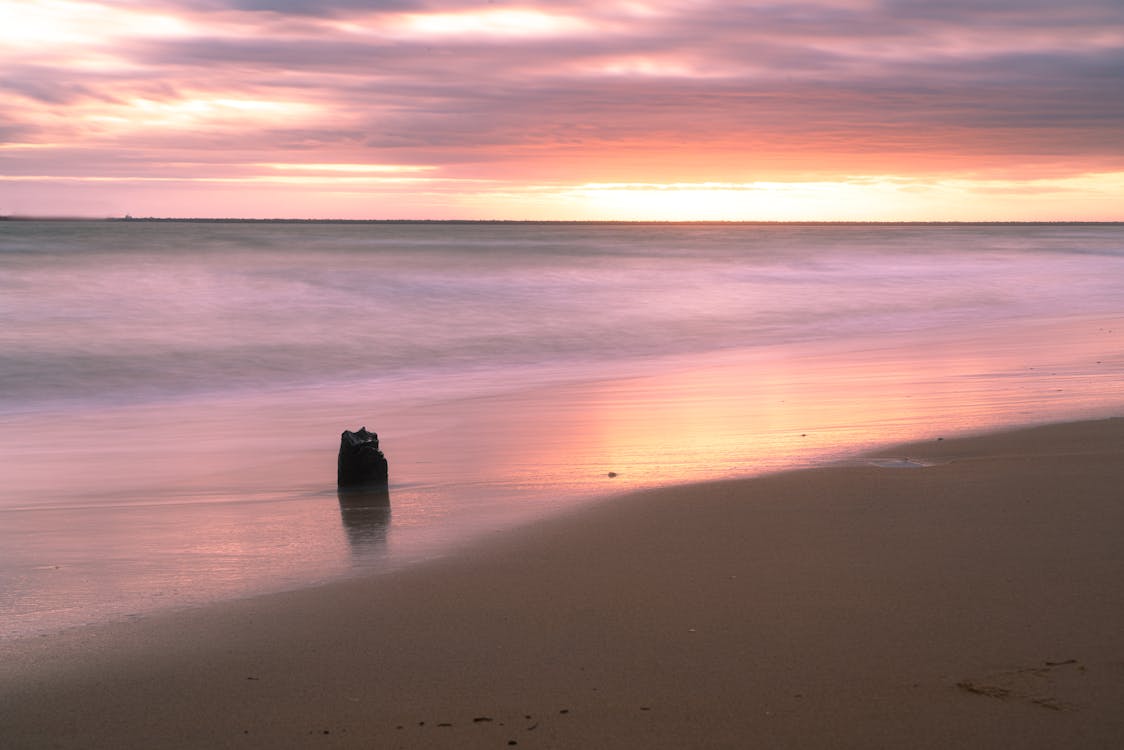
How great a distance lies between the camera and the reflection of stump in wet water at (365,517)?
5.16m

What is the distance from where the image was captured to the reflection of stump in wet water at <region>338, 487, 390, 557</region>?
5156mm

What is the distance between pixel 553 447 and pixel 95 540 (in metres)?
3.20

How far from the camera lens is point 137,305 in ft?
90.2

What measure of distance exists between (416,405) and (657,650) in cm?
785

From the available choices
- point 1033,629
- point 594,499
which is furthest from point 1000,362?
point 1033,629

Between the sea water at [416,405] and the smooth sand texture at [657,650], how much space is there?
513 mm

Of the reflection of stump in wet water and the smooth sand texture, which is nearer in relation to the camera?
the smooth sand texture

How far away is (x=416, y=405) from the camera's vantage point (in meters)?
11.3

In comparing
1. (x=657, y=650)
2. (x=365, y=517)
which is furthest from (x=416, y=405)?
(x=657, y=650)

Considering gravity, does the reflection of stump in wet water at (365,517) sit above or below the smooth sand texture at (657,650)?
above

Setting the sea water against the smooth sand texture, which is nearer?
the smooth sand texture

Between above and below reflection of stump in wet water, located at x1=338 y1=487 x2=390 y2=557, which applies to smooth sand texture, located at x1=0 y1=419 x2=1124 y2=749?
below

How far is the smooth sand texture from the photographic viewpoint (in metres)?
3.14

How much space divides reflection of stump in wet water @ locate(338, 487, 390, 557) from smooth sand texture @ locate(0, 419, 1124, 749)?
52 centimetres
